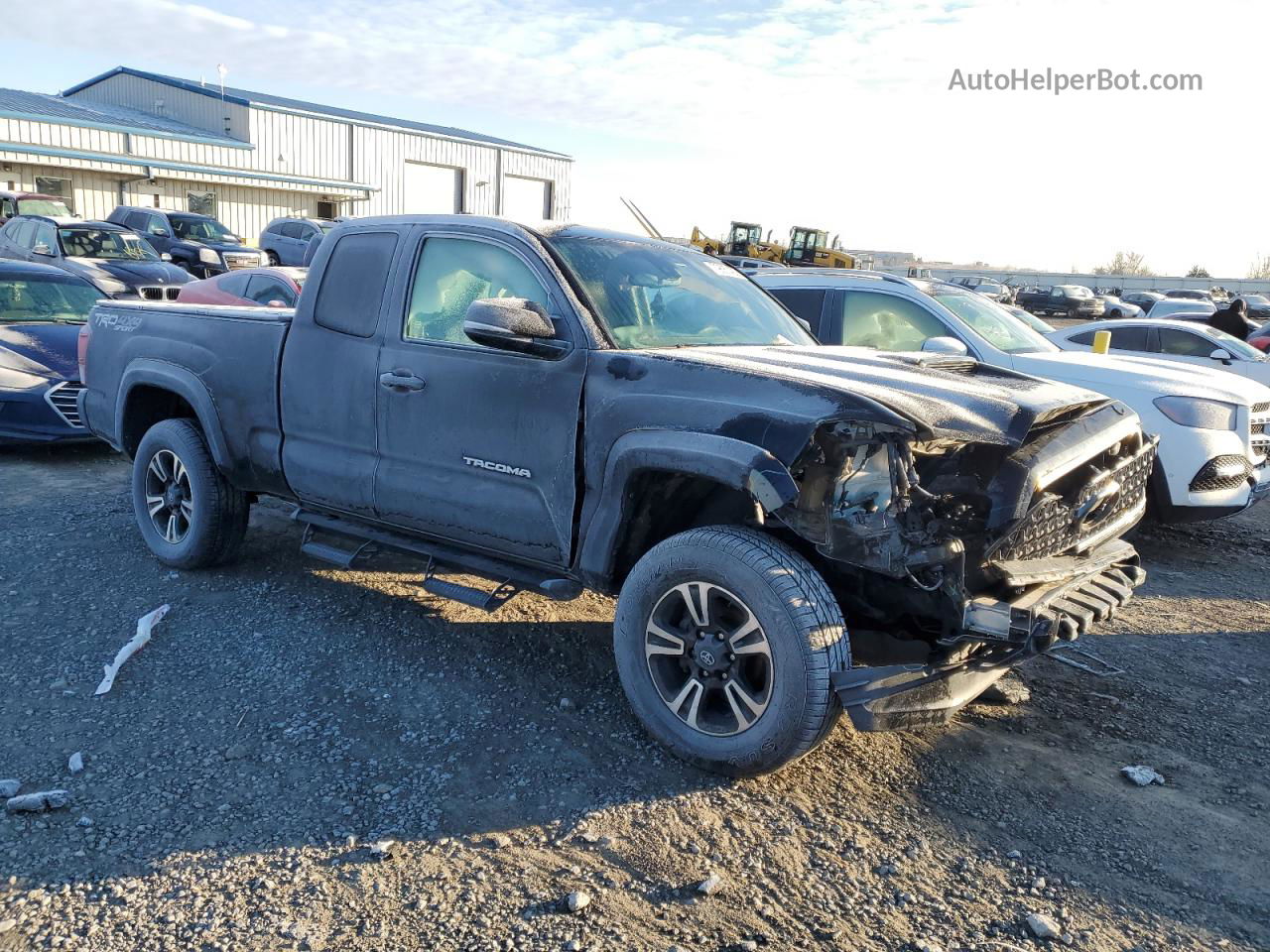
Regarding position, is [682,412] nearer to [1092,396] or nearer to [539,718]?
[539,718]

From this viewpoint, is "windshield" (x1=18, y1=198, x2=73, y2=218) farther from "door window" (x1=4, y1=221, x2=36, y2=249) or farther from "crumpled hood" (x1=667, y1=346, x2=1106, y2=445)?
"crumpled hood" (x1=667, y1=346, x2=1106, y2=445)

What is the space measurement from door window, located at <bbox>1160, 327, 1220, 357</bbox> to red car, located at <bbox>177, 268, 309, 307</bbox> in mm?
10029

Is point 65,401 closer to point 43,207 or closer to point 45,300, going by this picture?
point 45,300

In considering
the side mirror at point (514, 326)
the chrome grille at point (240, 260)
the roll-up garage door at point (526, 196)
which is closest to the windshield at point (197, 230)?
the chrome grille at point (240, 260)

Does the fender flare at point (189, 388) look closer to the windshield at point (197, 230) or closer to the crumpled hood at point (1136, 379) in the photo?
the crumpled hood at point (1136, 379)

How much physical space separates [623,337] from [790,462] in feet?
3.65

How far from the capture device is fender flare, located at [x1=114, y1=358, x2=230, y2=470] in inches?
211

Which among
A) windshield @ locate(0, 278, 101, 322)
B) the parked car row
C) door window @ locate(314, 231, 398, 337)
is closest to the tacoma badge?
door window @ locate(314, 231, 398, 337)

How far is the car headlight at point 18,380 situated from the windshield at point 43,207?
50.6ft

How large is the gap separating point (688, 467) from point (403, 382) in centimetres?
Answer: 159

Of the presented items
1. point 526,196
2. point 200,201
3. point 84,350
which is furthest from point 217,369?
point 526,196

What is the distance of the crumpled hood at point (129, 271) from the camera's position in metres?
15.0

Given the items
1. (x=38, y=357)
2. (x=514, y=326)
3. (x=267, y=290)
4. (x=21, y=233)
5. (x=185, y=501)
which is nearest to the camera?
(x=514, y=326)

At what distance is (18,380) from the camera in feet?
27.3
